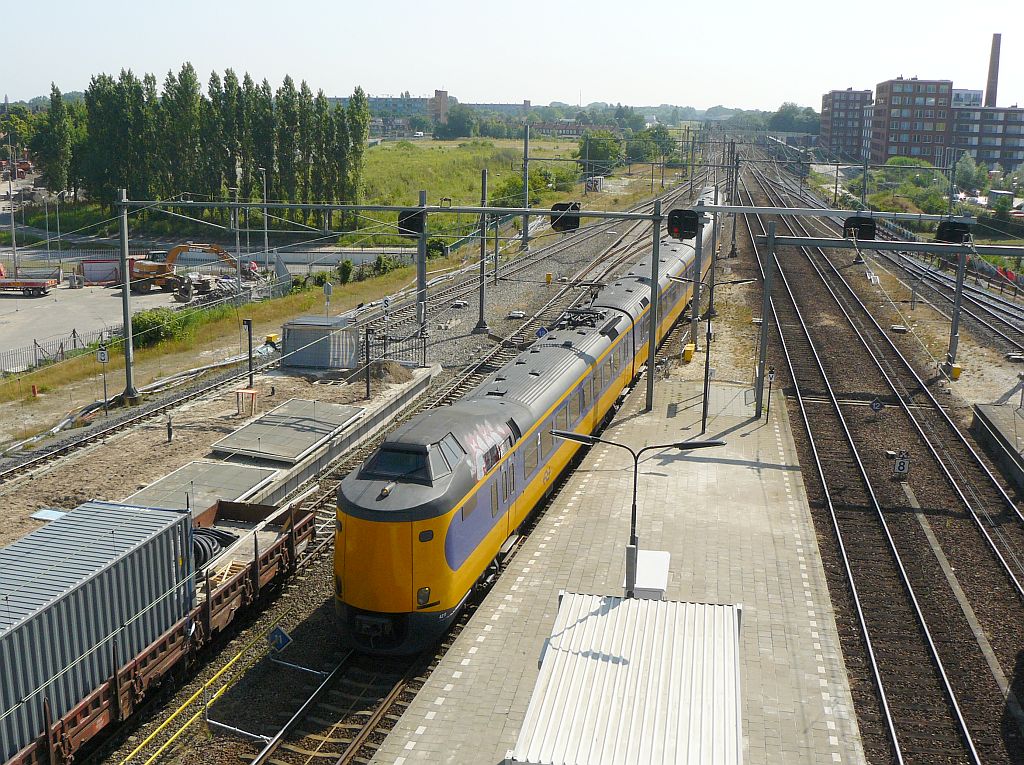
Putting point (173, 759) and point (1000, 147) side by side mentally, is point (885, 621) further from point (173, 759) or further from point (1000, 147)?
point (1000, 147)

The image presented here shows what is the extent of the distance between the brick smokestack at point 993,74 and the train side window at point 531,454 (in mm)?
143439

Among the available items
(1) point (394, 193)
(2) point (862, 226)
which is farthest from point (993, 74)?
(2) point (862, 226)

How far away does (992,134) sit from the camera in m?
123

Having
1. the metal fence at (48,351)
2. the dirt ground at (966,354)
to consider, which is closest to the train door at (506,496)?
the dirt ground at (966,354)

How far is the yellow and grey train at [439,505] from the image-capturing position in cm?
1457

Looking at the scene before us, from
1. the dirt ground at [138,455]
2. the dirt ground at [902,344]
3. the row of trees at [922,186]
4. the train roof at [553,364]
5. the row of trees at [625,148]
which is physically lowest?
the dirt ground at [138,455]

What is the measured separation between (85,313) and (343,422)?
104 feet

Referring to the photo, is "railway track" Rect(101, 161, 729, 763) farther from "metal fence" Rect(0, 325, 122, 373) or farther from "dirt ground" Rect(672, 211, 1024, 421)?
"metal fence" Rect(0, 325, 122, 373)

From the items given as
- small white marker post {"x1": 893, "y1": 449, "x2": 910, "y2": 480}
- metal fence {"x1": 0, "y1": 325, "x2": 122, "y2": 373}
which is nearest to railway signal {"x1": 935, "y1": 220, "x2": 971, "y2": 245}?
small white marker post {"x1": 893, "y1": 449, "x2": 910, "y2": 480}

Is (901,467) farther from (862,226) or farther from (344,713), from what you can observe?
(344,713)

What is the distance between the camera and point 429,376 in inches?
1298

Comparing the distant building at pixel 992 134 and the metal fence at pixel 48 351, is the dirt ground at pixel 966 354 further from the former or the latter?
the distant building at pixel 992 134

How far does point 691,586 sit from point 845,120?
155048mm

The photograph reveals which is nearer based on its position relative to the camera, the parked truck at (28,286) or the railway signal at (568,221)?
the railway signal at (568,221)
